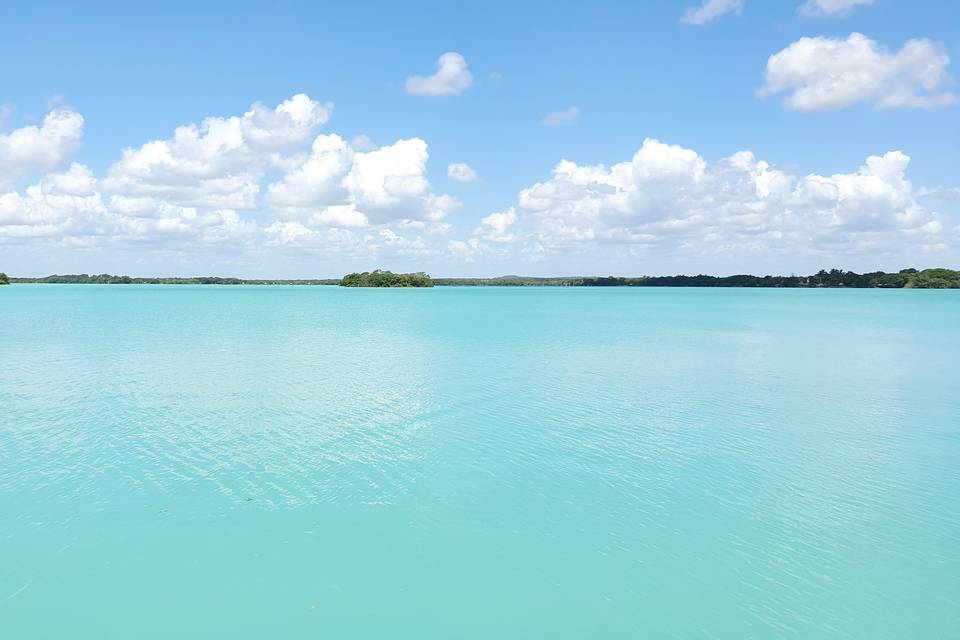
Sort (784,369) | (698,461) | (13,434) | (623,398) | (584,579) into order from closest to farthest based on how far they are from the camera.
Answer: (584,579)
(698,461)
(13,434)
(623,398)
(784,369)

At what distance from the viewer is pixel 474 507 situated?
34.8 ft

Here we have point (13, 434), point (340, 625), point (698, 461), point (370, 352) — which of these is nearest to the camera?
point (340, 625)

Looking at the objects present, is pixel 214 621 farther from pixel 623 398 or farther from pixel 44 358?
pixel 44 358

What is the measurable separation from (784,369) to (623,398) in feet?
37.3

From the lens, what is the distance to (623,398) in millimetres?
19547

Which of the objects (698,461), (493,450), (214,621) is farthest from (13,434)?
(698,461)

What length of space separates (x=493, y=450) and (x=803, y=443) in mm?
7802

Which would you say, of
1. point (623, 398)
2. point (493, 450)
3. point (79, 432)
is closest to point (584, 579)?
point (493, 450)

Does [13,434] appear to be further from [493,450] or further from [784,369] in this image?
[784,369]

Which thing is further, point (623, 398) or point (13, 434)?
point (623, 398)

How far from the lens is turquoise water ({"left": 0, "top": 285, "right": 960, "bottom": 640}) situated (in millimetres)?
7578

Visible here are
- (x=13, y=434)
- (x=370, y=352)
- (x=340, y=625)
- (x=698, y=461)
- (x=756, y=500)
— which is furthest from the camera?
(x=370, y=352)

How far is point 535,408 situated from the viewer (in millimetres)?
18047

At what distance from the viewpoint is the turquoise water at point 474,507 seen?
758 cm
